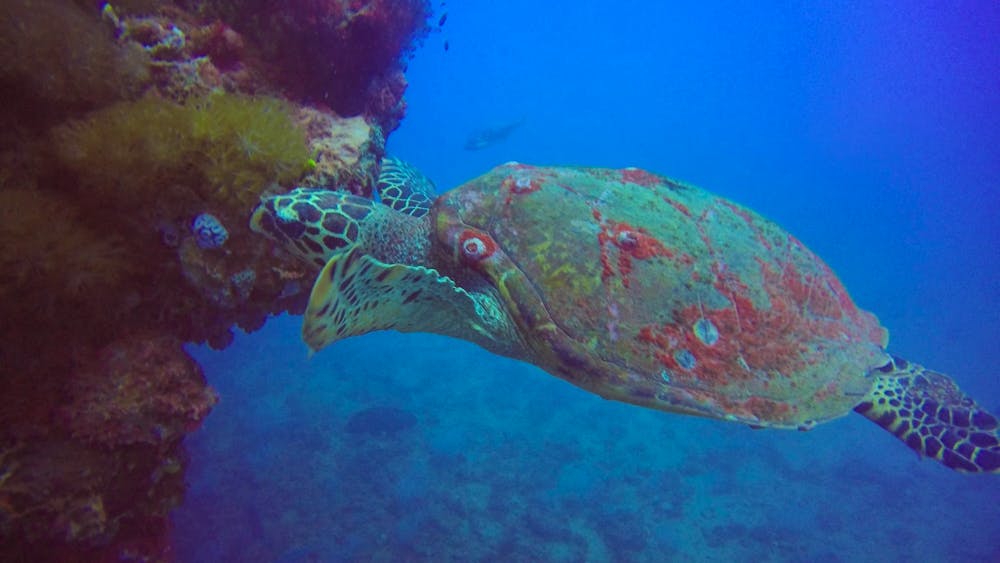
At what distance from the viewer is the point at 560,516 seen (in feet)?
29.6

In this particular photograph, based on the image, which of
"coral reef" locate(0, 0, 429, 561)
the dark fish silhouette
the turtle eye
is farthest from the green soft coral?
the dark fish silhouette

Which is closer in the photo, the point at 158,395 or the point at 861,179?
the point at 158,395

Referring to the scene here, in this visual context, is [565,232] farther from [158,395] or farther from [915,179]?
[915,179]

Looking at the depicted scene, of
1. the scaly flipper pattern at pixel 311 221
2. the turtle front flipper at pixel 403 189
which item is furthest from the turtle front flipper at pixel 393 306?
the turtle front flipper at pixel 403 189

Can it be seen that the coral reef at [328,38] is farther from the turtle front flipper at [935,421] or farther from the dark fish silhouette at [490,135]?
the dark fish silhouette at [490,135]

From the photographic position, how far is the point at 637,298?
3158mm

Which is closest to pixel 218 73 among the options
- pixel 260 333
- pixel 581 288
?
pixel 581 288

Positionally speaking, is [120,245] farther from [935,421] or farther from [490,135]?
[490,135]

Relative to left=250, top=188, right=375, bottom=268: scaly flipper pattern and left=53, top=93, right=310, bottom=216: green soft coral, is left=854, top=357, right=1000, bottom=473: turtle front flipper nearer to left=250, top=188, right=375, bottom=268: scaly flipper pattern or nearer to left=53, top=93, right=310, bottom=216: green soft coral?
left=250, top=188, right=375, bottom=268: scaly flipper pattern

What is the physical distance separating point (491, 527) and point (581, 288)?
7228 millimetres

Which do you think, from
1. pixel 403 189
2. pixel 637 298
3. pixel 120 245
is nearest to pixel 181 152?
pixel 120 245

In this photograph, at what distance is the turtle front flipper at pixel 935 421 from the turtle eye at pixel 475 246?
10.9 ft

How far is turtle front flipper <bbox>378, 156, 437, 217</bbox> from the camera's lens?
4812mm

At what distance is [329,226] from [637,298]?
231 cm
